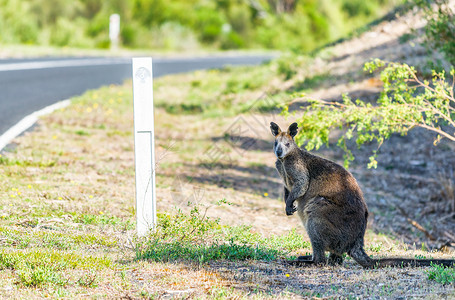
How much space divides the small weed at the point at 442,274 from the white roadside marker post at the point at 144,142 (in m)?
2.55

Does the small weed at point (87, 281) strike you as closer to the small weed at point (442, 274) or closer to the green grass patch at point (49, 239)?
the green grass patch at point (49, 239)

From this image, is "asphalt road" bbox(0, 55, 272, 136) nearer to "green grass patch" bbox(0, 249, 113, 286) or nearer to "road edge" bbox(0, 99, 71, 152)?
"road edge" bbox(0, 99, 71, 152)

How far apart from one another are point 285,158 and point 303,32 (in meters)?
39.7

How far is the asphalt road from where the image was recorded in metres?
13.5

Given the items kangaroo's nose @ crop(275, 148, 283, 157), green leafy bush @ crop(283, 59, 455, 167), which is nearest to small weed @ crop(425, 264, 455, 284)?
kangaroo's nose @ crop(275, 148, 283, 157)

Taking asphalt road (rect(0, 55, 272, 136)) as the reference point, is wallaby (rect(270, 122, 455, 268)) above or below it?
below

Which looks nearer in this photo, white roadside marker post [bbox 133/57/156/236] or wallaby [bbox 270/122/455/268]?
wallaby [bbox 270/122/455/268]

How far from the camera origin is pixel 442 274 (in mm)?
5117

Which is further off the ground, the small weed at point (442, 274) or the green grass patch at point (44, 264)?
the green grass patch at point (44, 264)

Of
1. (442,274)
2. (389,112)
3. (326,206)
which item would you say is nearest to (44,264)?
(326,206)

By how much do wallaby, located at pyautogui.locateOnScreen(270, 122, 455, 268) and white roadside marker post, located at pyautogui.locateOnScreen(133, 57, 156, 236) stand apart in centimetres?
122

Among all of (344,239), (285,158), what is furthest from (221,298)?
(285,158)

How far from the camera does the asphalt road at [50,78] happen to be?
13.5m

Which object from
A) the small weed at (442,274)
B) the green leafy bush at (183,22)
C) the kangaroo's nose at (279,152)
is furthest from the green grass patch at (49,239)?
the green leafy bush at (183,22)
